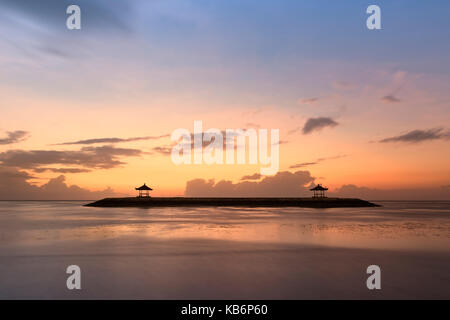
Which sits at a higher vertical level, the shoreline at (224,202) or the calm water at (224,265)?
the calm water at (224,265)

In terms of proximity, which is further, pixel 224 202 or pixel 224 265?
pixel 224 202

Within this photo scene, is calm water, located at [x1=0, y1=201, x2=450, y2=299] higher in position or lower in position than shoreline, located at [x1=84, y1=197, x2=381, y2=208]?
higher

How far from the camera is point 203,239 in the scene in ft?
83.0

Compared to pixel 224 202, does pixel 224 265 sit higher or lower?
higher

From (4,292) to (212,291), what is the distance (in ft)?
26.7

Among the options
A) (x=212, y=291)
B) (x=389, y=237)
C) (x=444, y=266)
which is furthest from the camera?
(x=389, y=237)

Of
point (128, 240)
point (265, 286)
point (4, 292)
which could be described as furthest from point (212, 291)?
point (128, 240)

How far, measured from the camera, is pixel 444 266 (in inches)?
661

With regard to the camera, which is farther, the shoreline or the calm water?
the shoreline

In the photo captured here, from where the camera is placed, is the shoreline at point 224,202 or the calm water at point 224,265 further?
the shoreline at point 224,202

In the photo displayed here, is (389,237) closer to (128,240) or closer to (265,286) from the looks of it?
(265,286)
